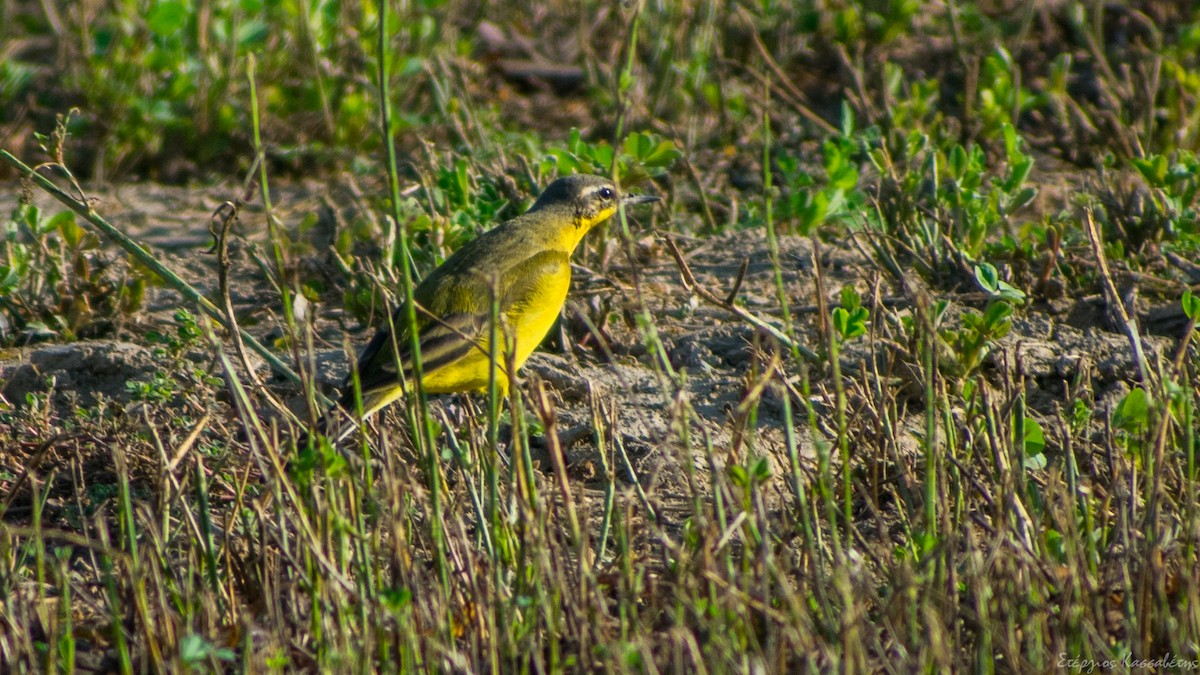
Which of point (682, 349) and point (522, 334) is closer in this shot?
point (522, 334)

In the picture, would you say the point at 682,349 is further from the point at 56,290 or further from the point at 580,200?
the point at 56,290

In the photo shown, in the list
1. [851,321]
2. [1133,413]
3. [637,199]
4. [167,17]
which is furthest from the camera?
[167,17]

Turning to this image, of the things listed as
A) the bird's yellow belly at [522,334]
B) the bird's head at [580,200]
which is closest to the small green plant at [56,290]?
the bird's yellow belly at [522,334]

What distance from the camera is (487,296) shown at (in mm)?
5211

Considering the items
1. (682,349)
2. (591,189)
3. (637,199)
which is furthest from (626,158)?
(682,349)

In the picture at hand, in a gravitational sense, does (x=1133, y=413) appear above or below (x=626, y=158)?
below

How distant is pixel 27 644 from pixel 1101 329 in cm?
410

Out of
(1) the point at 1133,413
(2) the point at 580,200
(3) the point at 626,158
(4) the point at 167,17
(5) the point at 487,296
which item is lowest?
(1) the point at 1133,413

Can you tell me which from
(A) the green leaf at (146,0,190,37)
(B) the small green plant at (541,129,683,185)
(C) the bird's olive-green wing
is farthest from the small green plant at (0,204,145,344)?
(A) the green leaf at (146,0,190,37)

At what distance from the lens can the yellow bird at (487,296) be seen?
17.2 feet

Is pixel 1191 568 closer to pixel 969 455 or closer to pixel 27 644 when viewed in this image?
pixel 969 455

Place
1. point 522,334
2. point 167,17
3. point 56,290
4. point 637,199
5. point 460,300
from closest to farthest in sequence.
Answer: point 522,334 → point 460,300 → point 56,290 → point 637,199 → point 167,17

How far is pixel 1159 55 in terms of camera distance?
773cm

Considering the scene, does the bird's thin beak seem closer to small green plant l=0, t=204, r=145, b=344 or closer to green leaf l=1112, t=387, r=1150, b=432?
small green plant l=0, t=204, r=145, b=344
